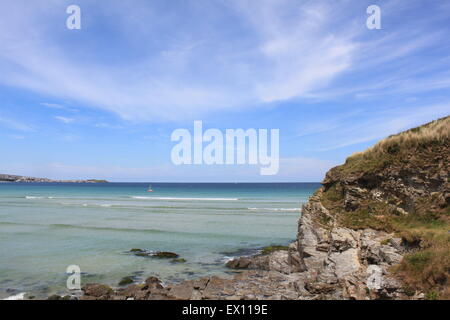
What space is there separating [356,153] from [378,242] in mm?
9796

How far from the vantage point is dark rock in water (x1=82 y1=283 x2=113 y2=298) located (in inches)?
619

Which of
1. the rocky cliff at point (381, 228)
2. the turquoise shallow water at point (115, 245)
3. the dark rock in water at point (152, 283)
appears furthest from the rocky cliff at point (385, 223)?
the dark rock in water at point (152, 283)

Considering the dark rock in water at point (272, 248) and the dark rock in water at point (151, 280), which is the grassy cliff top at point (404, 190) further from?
the dark rock in water at point (151, 280)

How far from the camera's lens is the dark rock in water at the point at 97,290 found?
51.6 ft

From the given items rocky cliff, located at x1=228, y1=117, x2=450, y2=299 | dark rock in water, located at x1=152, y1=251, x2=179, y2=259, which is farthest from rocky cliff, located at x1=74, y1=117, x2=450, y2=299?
dark rock in water, located at x1=152, y1=251, x2=179, y2=259

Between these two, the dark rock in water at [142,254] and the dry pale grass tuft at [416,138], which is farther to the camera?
the dark rock in water at [142,254]

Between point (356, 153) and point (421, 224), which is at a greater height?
point (356, 153)

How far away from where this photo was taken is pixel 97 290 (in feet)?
52.5

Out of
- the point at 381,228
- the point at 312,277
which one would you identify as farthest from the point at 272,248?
the point at 381,228

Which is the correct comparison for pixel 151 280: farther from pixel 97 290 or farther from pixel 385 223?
pixel 385 223
